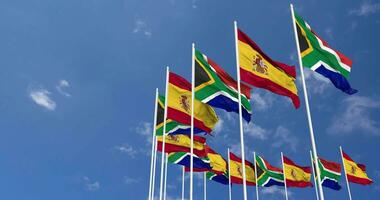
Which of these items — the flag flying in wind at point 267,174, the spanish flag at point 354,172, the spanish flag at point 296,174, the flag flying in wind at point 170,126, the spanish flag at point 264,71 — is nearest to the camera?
the spanish flag at point 264,71

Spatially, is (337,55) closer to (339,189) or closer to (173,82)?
(173,82)

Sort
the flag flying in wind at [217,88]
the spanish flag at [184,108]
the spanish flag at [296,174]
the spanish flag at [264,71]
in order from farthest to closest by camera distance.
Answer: the spanish flag at [296,174] → the spanish flag at [184,108] → the flag flying in wind at [217,88] → the spanish flag at [264,71]

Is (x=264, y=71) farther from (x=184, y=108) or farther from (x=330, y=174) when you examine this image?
(x=330, y=174)

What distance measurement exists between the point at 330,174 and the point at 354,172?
2052 millimetres

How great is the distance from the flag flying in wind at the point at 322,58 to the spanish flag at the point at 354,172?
68.5 feet

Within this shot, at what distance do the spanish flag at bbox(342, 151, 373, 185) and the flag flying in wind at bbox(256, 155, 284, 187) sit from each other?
5.74m

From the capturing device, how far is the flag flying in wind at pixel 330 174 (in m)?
35.8

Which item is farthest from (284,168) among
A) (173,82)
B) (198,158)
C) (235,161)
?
(173,82)

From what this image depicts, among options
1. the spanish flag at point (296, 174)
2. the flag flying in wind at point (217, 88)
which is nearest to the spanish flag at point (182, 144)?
the flag flying in wind at point (217, 88)

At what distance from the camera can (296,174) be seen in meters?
36.2

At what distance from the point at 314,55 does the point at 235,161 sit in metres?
17.5

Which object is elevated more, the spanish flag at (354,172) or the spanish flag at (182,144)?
the spanish flag at (354,172)

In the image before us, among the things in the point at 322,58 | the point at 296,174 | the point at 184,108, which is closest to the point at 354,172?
the point at 296,174

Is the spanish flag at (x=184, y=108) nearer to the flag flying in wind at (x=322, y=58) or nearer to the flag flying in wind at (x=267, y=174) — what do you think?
the flag flying in wind at (x=322, y=58)
